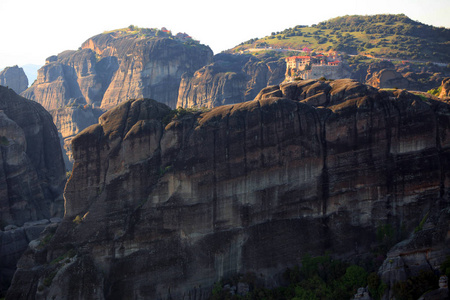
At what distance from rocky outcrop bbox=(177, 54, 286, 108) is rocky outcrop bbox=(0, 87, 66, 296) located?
4953 cm

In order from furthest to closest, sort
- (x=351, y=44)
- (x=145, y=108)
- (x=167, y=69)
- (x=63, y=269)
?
(x=351, y=44) → (x=167, y=69) → (x=145, y=108) → (x=63, y=269)

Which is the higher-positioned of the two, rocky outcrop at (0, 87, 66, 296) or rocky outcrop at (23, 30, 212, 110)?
rocky outcrop at (23, 30, 212, 110)

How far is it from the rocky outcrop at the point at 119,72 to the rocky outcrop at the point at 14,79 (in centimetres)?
759

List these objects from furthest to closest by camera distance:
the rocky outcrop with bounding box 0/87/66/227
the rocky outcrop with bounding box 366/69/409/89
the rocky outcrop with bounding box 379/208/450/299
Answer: the rocky outcrop with bounding box 366/69/409/89 → the rocky outcrop with bounding box 0/87/66/227 → the rocky outcrop with bounding box 379/208/450/299

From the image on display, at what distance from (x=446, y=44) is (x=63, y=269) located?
10985 centimetres

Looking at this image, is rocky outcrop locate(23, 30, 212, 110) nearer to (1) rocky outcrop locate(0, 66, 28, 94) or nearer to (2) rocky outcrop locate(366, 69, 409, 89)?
(1) rocky outcrop locate(0, 66, 28, 94)

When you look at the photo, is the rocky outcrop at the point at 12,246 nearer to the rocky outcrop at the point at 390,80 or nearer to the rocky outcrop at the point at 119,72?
the rocky outcrop at the point at 390,80

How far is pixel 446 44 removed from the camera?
414 feet

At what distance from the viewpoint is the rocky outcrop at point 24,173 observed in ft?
156

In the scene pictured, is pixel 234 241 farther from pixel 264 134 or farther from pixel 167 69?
pixel 167 69

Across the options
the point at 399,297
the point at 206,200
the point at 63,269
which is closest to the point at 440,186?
the point at 399,297

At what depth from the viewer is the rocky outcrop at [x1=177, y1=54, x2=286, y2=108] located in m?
114

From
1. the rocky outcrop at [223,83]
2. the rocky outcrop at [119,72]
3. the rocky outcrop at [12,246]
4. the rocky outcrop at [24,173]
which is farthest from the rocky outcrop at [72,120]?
the rocky outcrop at [12,246]

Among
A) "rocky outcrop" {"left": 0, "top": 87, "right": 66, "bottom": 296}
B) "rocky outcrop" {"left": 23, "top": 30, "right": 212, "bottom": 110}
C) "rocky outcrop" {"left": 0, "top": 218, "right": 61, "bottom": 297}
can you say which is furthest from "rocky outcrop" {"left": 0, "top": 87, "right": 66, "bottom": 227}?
"rocky outcrop" {"left": 23, "top": 30, "right": 212, "bottom": 110}
